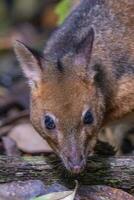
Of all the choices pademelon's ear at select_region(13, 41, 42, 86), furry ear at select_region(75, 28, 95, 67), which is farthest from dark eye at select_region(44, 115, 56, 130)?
furry ear at select_region(75, 28, 95, 67)

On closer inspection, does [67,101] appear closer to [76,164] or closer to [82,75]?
[82,75]

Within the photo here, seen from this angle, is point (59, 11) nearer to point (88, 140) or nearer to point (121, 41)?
point (121, 41)

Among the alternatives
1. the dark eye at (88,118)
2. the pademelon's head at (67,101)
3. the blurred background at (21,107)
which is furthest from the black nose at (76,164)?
the blurred background at (21,107)

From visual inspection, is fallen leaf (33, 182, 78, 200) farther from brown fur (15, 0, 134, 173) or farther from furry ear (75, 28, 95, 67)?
furry ear (75, 28, 95, 67)

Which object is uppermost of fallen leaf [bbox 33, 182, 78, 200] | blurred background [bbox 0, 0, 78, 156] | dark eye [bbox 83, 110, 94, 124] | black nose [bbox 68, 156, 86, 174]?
dark eye [bbox 83, 110, 94, 124]

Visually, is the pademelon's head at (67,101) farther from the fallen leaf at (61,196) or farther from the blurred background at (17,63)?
the blurred background at (17,63)

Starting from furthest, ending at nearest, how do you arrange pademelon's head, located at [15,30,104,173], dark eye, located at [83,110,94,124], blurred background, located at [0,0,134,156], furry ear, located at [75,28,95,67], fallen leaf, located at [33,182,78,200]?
1. blurred background, located at [0,0,134,156]
2. furry ear, located at [75,28,95,67]
3. dark eye, located at [83,110,94,124]
4. pademelon's head, located at [15,30,104,173]
5. fallen leaf, located at [33,182,78,200]

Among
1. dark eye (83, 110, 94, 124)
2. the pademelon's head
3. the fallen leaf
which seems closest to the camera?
the fallen leaf
